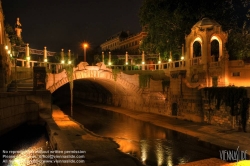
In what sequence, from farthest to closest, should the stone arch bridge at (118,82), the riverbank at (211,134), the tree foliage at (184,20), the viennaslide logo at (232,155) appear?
the tree foliage at (184,20), the stone arch bridge at (118,82), the riverbank at (211,134), the viennaslide logo at (232,155)

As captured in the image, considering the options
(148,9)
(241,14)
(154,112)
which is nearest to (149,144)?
(154,112)

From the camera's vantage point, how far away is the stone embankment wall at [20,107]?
52.1ft

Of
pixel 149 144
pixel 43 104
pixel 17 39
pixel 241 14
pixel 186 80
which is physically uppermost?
pixel 241 14

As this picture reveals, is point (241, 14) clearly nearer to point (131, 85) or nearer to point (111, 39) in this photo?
point (131, 85)

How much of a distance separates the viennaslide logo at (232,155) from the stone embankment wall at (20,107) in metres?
13.4

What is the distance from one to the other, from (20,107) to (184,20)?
22.7m

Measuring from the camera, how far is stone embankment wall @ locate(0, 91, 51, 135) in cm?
1589

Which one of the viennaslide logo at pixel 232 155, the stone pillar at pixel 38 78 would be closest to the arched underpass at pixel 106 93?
the stone pillar at pixel 38 78

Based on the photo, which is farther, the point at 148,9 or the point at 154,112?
the point at 148,9

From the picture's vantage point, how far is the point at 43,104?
20.1 metres

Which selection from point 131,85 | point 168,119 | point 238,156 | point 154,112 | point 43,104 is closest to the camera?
point 238,156

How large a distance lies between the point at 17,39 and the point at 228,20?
28858 millimetres

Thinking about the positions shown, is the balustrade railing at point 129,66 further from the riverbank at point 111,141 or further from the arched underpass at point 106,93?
the riverbank at point 111,141

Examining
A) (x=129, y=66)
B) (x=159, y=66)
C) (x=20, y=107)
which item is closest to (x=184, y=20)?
(x=159, y=66)
